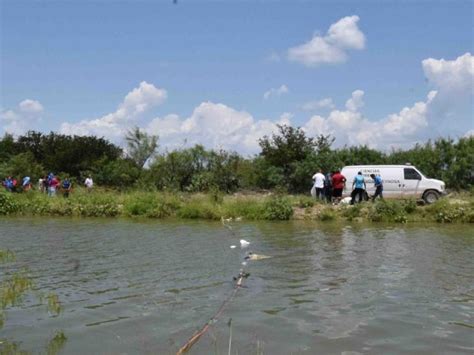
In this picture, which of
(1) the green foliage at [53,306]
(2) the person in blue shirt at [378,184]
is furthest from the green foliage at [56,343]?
(2) the person in blue shirt at [378,184]

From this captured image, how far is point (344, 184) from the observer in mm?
27344

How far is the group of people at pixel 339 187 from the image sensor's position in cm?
2522

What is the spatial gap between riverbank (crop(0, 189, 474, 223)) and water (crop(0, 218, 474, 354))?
19.5ft

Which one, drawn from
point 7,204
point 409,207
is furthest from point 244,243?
point 7,204

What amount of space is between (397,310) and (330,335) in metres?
1.57

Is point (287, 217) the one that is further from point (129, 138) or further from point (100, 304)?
point (129, 138)

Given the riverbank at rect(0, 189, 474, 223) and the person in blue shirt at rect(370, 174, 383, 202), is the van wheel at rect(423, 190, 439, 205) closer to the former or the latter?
the riverbank at rect(0, 189, 474, 223)

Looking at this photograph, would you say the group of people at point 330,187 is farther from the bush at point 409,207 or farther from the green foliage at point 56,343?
the green foliage at point 56,343

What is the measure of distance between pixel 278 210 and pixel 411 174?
8203 millimetres

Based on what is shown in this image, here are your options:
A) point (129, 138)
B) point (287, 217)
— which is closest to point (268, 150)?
point (287, 217)

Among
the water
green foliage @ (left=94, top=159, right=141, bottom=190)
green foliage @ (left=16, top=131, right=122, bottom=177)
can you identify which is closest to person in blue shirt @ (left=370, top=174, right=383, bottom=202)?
→ the water

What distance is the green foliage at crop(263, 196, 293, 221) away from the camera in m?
23.2

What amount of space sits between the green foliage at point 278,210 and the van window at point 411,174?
7.32 m

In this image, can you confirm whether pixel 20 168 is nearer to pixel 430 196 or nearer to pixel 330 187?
pixel 330 187
